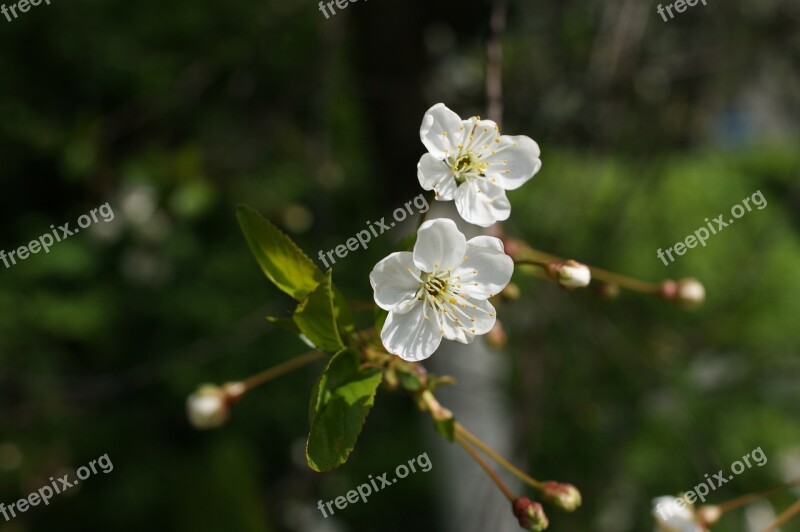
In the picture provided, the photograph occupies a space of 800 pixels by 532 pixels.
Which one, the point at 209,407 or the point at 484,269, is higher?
the point at 209,407

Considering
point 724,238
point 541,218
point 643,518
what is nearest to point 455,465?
point 541,218

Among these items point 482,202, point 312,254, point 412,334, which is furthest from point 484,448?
point 312,254

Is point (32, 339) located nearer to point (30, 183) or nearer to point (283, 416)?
point (30, 183)

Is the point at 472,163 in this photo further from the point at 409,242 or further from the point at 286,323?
the point at 286,323

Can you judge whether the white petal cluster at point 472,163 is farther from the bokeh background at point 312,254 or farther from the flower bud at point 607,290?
the bokeh background at point 312,254

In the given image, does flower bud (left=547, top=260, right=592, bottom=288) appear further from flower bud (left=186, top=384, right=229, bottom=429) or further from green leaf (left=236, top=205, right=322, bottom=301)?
flower bud (left=186, top=384, right=229, bottom=429)

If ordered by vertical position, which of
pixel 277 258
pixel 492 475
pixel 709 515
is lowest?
pixel 709 515

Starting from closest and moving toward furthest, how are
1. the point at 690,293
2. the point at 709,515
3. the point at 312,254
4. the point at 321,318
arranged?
the point at 321,318 < the point at 709,515 < the point at 690,293 < the point at 312,254

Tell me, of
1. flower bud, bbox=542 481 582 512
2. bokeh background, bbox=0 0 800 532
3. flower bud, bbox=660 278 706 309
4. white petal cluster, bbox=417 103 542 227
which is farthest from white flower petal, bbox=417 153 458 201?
bokeh background, bbox=0 0 800 532
